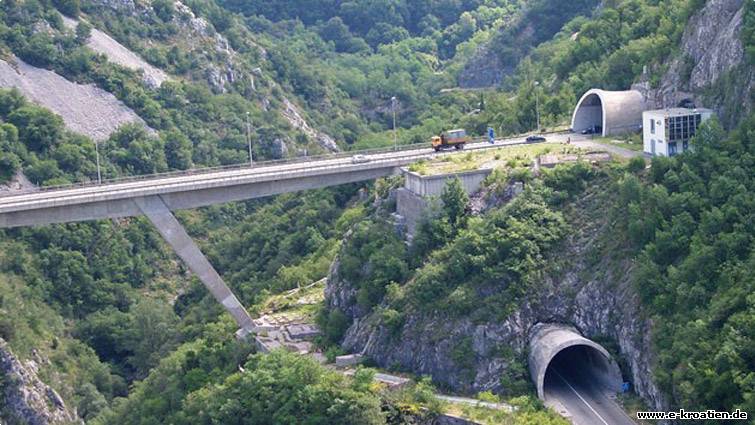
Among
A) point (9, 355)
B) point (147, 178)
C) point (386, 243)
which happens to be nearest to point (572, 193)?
point (386, 243)

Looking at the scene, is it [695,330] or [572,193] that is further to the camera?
[572,193]

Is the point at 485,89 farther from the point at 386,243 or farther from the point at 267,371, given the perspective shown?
the point at 267,371

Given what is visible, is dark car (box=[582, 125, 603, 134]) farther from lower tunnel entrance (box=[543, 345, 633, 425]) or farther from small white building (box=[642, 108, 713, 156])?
lower tunnel entrance (box=[543, 345, 633, 425])

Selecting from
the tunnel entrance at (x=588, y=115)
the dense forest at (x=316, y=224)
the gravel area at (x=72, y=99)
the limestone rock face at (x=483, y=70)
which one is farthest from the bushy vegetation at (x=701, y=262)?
the limestone rock face at (x=483, y=70)

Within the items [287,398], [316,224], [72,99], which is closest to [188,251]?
[287,398]

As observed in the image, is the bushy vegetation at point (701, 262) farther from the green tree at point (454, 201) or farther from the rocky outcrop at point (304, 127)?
the rocky outcrop at point (304, 127)

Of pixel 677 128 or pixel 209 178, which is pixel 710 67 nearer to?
pixel 677 128
